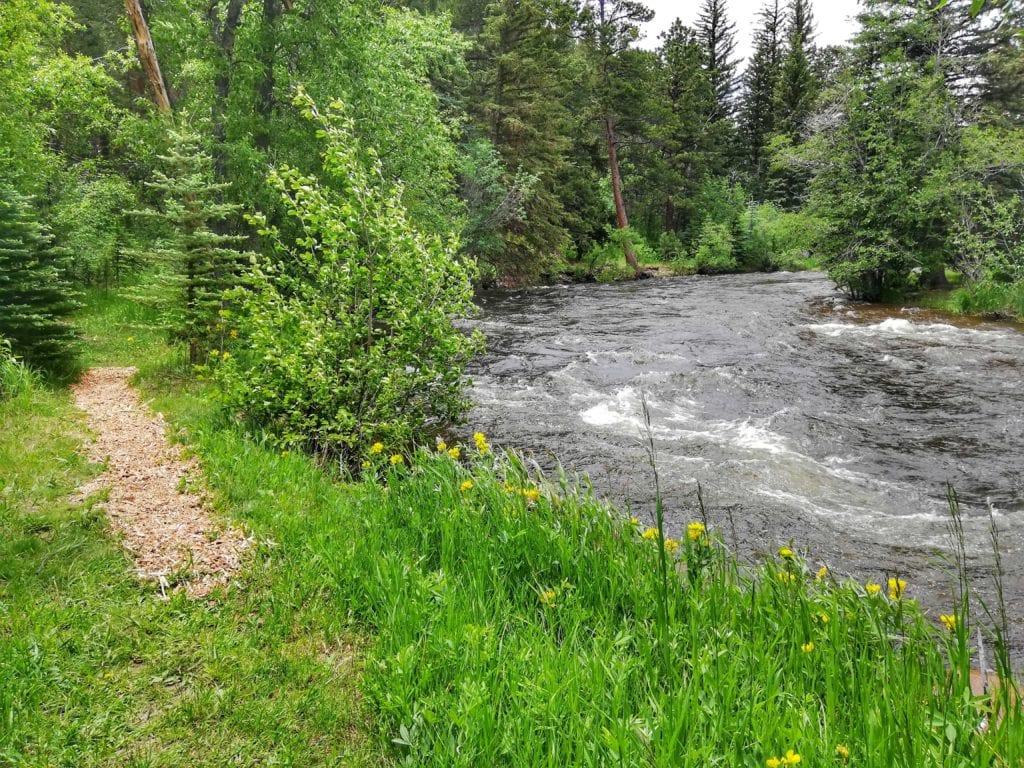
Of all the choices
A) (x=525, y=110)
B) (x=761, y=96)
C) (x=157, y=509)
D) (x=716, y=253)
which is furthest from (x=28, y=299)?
(x=761, y=96)

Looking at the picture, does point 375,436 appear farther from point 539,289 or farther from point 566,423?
point 539,289

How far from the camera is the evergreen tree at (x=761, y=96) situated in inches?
1663

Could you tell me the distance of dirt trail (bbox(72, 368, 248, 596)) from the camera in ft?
12.1

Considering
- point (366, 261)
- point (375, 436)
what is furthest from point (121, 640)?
point (366, 261)

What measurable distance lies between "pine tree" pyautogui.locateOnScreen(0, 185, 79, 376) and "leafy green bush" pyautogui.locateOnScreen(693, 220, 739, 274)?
98.2 ft

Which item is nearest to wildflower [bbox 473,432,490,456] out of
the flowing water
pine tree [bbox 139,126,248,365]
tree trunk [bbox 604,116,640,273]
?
the flowing water

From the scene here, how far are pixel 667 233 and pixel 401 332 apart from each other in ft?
109

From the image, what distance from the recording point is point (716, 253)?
3284 cm

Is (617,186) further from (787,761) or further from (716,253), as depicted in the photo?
(787,761)

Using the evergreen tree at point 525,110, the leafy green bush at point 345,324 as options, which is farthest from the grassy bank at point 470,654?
the evergreen tree at point 525,110

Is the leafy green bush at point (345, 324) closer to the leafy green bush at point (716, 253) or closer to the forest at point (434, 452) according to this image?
the forest at point (434, 452)

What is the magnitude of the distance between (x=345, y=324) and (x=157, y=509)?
2.36 meters

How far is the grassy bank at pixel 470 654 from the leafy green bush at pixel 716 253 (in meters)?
30.2

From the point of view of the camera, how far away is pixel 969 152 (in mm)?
14906
